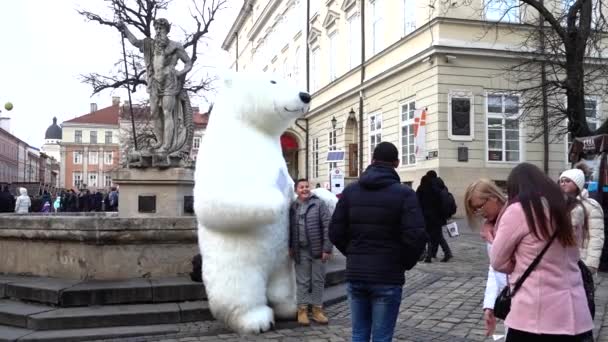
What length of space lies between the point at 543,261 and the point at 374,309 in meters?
1.39

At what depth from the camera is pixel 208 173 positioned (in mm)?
6039

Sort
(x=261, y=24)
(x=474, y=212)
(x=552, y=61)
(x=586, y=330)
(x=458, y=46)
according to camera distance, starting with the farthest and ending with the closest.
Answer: (x=261, y=24) < (x=458, y=46) < (x=552, y=61) < (x=474, y=212) < (x=586, y=330)

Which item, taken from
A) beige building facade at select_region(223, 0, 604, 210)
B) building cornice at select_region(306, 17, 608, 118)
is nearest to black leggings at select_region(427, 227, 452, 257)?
beige building facade at select_region(223, 0, 604, 210)

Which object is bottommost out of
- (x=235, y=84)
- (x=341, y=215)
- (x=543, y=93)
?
(x=341, y=215)

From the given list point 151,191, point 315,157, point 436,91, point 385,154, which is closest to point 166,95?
point 151,191

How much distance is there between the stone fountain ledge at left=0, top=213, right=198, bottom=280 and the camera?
7320 millimetres

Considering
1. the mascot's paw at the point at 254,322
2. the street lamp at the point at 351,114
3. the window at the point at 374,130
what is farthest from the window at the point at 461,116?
the mascot's paw at the point at 254,322

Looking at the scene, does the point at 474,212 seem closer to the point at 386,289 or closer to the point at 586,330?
the point at 386,289

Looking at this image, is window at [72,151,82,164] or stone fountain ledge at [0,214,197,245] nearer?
stone fountain ledge at [0,214,197,245]

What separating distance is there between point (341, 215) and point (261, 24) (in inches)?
1993

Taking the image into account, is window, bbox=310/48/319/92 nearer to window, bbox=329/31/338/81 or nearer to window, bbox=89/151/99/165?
window, bbox=329/31/338/81

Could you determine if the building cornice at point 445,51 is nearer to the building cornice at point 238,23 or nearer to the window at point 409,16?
the window at point 409,16

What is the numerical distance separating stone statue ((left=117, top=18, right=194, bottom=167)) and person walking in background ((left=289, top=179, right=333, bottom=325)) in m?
5.19

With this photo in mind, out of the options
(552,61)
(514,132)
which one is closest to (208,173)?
(552,61)
